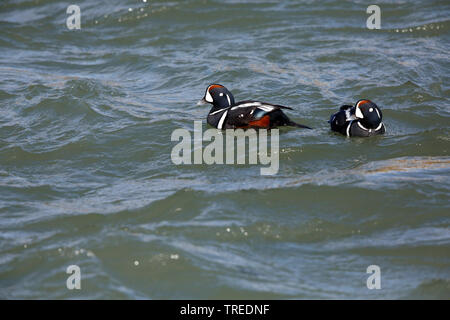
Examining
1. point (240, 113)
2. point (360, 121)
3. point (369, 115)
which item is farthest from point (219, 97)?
point (369, 115)

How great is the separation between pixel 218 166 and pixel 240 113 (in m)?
1.65

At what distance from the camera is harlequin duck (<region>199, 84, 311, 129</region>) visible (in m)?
10.2

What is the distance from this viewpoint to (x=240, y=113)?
10.4 metres

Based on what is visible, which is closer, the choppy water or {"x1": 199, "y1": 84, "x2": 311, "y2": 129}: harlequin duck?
the choppy water

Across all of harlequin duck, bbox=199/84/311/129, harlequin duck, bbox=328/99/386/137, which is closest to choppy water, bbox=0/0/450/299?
harlequin duck, bbox=328/99/386/137

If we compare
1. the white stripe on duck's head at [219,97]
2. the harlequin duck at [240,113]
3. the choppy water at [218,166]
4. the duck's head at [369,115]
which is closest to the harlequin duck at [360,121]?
the duck's head at [369,115]

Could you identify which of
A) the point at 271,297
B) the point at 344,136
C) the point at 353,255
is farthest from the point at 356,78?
the point at 271,297

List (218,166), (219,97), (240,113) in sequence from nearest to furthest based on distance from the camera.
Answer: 1. (218,166)
2. (240,113)
3. (219,97)

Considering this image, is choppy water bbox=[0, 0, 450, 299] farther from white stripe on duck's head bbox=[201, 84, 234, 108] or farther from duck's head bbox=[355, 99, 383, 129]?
white stripe on duck's head bbox=[201, 84, 234, 108]

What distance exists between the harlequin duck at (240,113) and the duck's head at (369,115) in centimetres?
83

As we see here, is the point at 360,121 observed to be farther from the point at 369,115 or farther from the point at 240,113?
the point at 240,113

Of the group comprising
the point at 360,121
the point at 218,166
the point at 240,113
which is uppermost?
the point at 240,113

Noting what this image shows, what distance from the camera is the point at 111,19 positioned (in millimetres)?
15812
